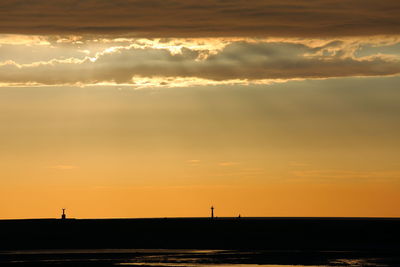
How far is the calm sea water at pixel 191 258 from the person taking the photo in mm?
93562

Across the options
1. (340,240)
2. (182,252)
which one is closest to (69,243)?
(182,252)

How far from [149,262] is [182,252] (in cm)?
1666

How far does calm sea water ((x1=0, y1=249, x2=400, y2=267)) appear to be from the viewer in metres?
93.6

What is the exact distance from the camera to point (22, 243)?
139 m

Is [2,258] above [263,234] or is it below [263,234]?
below

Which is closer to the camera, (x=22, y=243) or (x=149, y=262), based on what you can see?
(x=149, y=262)

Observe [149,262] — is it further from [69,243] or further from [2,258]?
[69,243]

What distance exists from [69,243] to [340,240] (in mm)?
38029

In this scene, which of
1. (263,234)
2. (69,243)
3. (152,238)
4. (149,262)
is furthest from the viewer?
(263,234)

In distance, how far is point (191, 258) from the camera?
100812 mm

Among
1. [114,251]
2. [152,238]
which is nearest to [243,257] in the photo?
[114,251]

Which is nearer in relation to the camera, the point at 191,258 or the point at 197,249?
the point at 191,258

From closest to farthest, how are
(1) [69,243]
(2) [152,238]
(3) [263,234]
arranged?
(1) [69,243] < (2) [152,238] < (3) [263,234]

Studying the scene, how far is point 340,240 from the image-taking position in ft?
458
